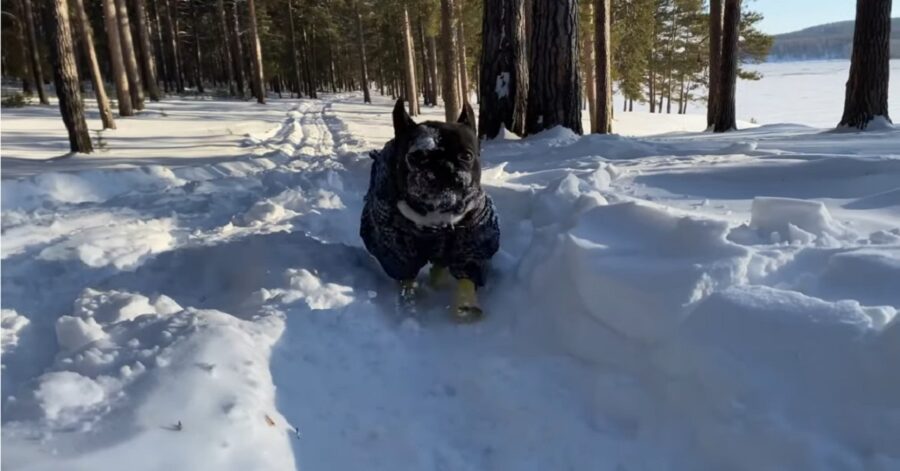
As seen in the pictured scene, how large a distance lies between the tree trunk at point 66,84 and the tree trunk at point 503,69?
7.07 m

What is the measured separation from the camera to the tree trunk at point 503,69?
32.6ft

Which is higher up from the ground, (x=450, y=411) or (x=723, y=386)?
(x=723, y=386)

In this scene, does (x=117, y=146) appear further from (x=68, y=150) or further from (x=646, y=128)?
(x=646, y=128)

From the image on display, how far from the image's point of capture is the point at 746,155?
20.1 feet

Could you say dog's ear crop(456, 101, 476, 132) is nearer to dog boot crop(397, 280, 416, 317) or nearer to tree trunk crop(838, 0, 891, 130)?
dog boot crop(397, 280, 416, 317)

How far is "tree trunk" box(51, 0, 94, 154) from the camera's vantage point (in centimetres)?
1033

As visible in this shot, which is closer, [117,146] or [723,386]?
[723,386]

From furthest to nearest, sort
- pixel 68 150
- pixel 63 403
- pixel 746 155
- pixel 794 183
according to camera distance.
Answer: pixel 68 150
pixel 746 155
pixel 794 183
pixel 63 403

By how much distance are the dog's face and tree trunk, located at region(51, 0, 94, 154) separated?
922 cm

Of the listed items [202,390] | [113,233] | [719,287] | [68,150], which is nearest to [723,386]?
[719,287]

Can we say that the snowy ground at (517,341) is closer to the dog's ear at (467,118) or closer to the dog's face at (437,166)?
the dog's face at (437,166)

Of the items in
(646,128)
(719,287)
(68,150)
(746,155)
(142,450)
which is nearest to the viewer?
(142,450)

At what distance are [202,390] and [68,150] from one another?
11127 millimetres

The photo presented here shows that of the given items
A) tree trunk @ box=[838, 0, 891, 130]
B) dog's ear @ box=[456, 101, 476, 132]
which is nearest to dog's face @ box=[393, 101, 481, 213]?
dog's ear @ box=[456, 101, 476, 132]
